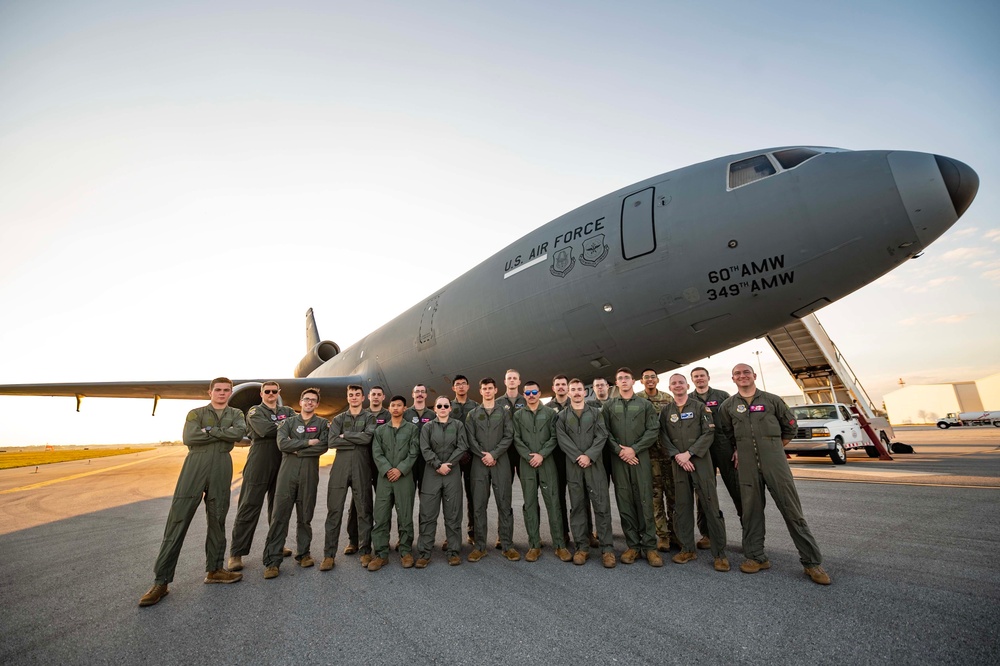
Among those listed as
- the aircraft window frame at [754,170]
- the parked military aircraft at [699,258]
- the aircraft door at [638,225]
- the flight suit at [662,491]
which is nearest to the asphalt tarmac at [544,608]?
the flight suit at [662,491]

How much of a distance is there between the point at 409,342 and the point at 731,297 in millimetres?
6889

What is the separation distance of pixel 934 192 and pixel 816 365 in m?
13.9

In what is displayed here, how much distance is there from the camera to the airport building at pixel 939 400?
171ft

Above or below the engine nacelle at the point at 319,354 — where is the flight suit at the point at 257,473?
below

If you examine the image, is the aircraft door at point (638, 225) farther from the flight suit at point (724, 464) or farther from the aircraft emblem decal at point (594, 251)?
the flight suit at point (724, 464)

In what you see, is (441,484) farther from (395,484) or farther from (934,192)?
(934,192)

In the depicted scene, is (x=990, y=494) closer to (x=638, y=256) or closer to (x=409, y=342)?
(x=638, y=256)

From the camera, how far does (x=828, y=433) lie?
39.0 feet

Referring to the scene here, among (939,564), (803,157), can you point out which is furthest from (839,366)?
(939,564)

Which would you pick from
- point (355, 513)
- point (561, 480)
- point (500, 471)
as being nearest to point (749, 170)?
point (561, 480)

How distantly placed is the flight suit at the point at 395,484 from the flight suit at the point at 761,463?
130 inches

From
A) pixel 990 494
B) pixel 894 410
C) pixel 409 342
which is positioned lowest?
pixel 894 410

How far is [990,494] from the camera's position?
20.7 ft

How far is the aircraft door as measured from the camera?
5.93 metres
